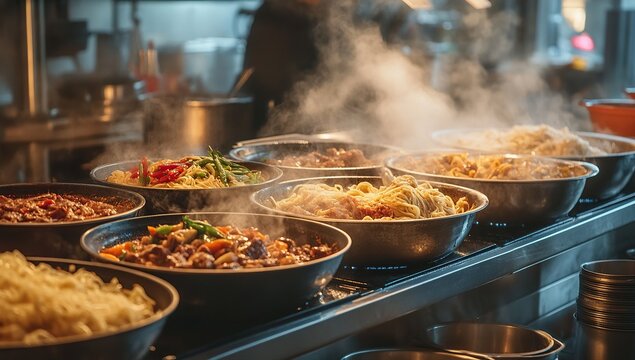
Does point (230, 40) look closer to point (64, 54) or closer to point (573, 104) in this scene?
point (64, 54)

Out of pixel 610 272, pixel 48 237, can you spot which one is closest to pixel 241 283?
pixel 48 237

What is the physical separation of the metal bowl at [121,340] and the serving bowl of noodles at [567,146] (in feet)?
7.64

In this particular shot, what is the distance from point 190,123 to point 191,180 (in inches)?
79.6

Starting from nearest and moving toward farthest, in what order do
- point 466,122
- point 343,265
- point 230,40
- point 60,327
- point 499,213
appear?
point 60,327, point 343,265, point 499,213, point 466,122, point 230,40

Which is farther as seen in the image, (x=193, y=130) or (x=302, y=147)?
(x=193, y=130)

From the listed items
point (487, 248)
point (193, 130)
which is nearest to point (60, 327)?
point (487, 248)

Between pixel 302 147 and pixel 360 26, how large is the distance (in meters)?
3.39

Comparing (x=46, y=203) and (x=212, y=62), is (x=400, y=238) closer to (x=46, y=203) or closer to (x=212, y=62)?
(x=46, y=203)

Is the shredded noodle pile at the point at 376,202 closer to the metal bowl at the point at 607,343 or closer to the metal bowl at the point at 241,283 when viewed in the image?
Result: the metal bowl at the point at 241,283

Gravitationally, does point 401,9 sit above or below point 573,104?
above

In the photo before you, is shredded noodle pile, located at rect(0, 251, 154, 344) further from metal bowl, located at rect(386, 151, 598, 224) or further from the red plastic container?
the red plastic container

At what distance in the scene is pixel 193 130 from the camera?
16.0ft

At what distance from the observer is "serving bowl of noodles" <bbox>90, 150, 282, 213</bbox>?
276cm

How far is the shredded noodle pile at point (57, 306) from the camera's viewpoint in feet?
5.34
